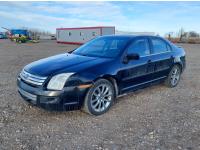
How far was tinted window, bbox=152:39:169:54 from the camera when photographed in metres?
5.51

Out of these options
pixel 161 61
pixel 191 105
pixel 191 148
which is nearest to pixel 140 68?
pixel 161 61

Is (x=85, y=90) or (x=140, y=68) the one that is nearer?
(x=85, y=90)

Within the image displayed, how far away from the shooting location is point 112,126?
3.78 metres

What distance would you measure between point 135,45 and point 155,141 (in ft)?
7.70

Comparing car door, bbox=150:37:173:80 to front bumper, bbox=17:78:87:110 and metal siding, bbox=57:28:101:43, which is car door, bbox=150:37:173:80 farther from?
metal siding, bbox=57:28:101:43

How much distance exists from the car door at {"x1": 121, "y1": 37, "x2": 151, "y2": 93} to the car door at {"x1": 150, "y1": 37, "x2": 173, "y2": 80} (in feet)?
0.89

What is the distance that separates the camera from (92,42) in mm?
5586

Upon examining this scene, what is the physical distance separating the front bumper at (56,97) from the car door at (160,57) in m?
2.30

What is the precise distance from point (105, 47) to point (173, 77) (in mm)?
2466

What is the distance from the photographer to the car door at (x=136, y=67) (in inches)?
180

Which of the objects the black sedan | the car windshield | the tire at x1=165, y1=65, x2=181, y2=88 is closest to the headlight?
the black sedan

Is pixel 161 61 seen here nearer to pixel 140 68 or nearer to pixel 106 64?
pixel 140 68

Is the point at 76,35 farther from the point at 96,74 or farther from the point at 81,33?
the point at 96,74

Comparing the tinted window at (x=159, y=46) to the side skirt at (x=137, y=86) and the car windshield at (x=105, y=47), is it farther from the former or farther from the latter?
the car windshield at (x=105, y=47)
